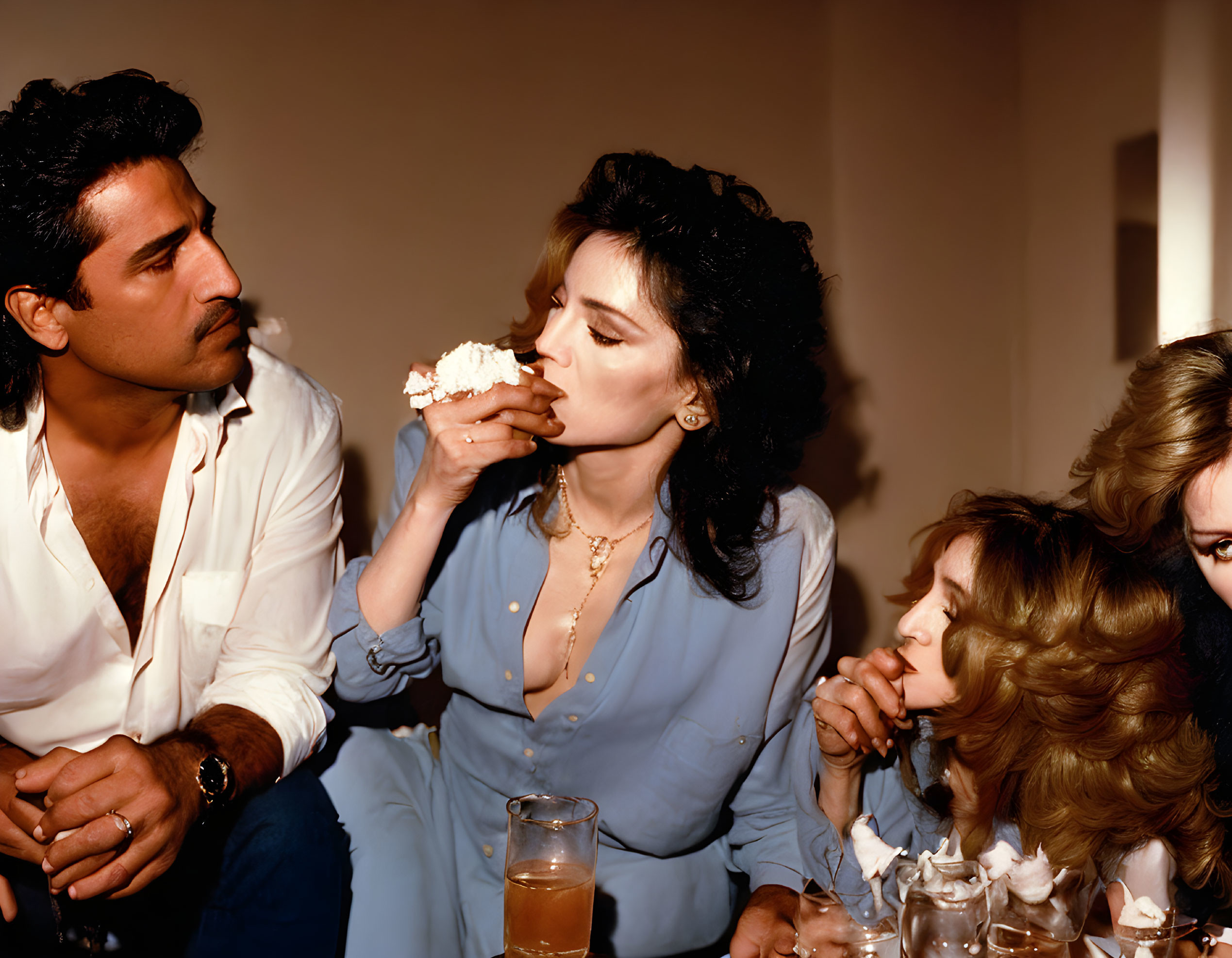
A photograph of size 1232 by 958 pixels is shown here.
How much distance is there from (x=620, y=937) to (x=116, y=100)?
2054 mm

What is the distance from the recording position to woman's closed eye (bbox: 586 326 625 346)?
6.94 feet

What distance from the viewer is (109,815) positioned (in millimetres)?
1788

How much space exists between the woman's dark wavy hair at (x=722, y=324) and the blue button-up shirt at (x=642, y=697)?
8 cm

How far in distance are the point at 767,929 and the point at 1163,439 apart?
1224 mm

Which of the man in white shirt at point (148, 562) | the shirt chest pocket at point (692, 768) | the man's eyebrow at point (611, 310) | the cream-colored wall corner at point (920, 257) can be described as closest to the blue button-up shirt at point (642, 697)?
the shirt chest pocket at point (692, 768)

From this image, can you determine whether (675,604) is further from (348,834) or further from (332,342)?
(332,342)

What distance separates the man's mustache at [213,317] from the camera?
6.71 feet

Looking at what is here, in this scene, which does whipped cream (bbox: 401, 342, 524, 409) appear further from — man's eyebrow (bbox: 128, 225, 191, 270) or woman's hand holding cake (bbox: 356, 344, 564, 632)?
man's eyebrow (bbox: 128, 225, 191, 270)

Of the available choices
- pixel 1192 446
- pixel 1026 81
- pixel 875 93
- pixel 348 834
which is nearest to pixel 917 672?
pixel 1192 446

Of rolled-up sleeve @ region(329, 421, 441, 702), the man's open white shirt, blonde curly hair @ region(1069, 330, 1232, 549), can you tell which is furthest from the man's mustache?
blonde curly hair @ region(1069, 330, 1232, 549)

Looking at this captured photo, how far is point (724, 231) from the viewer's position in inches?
84.7

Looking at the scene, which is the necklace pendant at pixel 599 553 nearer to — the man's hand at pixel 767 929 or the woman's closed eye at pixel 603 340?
the woman's closed eye at pixel 603 340

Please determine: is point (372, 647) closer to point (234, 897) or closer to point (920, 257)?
point (234, 897)

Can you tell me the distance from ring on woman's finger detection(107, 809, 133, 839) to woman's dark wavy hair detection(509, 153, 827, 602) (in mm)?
1061
